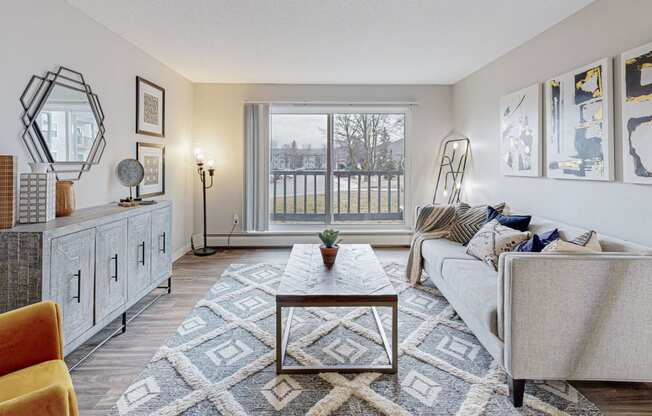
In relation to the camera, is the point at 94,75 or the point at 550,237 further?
the point at 94,75

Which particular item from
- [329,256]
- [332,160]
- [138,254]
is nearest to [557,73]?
[329,256]

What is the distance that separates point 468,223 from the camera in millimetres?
3518

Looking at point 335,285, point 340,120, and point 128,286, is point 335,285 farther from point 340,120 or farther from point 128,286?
point 340,120

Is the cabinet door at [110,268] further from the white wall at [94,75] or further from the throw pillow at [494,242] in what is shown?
the throw pillow at [494,242]

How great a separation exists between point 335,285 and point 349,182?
3.49 metres

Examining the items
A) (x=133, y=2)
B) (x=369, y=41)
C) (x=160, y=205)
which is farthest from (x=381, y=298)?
(x=133, y=2)

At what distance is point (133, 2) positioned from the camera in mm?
2631

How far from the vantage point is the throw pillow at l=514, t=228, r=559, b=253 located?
229cm

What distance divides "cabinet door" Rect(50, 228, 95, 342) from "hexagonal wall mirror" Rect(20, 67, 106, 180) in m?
0.73

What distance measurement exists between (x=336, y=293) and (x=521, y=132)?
8.63 feet

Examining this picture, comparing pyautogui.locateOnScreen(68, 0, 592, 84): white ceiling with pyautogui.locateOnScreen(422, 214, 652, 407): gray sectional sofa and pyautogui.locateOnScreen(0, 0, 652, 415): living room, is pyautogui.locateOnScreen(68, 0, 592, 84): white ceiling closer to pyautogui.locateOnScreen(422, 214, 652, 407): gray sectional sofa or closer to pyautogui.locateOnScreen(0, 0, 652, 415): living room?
pyautogui.locateOnScreen(0, 0, 652, 415): living room

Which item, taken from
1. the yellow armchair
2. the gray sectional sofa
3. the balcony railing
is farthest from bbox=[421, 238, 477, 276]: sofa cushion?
the yellow armchair

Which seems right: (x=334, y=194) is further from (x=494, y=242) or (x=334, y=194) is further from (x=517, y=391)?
(x=517, y=391)

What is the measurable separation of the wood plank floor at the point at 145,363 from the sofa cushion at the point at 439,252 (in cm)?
121
